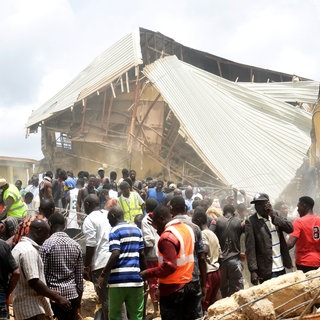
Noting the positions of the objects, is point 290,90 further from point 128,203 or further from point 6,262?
point 6,262

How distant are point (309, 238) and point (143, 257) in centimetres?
203

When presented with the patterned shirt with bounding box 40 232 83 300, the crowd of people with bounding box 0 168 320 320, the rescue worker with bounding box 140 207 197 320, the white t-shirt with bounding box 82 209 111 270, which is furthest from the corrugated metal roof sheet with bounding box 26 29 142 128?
the rescue worker with bounding box 140 207 197 320

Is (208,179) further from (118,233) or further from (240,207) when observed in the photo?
(118,233)

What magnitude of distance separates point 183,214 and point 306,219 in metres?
1.90

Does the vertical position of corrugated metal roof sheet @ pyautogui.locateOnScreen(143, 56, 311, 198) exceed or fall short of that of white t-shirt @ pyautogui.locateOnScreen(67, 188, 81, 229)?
it exceeds it

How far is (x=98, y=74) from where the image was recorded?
22.6m

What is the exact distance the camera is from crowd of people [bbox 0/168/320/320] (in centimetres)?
638

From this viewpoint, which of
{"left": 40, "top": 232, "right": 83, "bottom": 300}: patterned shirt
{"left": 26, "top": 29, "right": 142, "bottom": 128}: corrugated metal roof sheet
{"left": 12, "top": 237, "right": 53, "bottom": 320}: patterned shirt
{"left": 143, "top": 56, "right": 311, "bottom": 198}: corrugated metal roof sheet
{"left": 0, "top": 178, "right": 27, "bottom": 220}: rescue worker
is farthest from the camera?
{"left": 26, "top": 29, "right": 142, "bottom": 128}: corrugated metal roof sheet

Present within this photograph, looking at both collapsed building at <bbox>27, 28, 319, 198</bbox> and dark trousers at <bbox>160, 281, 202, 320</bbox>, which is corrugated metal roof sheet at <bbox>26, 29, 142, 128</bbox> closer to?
collapsed building at <bbox>27, 28, 319, 198</bbox>

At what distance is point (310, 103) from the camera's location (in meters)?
26.1

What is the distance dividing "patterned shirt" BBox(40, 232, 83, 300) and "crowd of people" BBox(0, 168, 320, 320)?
0.01 metres

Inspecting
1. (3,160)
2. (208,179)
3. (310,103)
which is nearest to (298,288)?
(208,179)

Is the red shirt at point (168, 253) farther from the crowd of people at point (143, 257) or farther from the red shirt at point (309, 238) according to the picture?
the red shirt at point (309, 238)

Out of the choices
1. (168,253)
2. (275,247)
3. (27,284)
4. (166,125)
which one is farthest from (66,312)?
(166,125)
